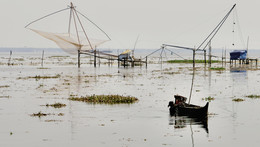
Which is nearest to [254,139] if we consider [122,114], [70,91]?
[122,114]

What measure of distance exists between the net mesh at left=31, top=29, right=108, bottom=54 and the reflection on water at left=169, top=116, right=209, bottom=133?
35074mm

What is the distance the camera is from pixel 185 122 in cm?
1894

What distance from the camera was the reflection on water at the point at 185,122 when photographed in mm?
18138

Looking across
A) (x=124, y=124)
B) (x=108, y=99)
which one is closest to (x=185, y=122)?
(x=124, y=124)

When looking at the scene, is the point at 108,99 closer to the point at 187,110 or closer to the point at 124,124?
the point at 187,110

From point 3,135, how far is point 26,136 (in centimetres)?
94

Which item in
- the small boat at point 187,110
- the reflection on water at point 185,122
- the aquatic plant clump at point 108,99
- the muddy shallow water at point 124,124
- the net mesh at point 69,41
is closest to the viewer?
the muddy shallow water at point 124,124

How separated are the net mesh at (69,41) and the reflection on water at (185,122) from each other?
35.1 meters

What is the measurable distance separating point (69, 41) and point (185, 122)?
1650 inches

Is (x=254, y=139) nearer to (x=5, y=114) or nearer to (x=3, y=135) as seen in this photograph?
(x=3, y=135)

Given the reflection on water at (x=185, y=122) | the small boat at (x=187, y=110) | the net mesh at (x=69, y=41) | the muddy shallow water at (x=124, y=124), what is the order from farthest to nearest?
the net mesh at (x=69, y=41)
the small boat at (x=187, y=110)
the reflection on water at (x=185, y=122)
the muddy shallow water at (x=124, y=124)

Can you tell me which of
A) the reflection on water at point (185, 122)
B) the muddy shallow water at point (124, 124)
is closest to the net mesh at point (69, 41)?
the muddy shallow water at point (124, 124)

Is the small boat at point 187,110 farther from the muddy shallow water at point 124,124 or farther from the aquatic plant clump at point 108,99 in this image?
the aquatic plant clump at point 108,99

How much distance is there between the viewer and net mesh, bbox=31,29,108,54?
55.1 meters
